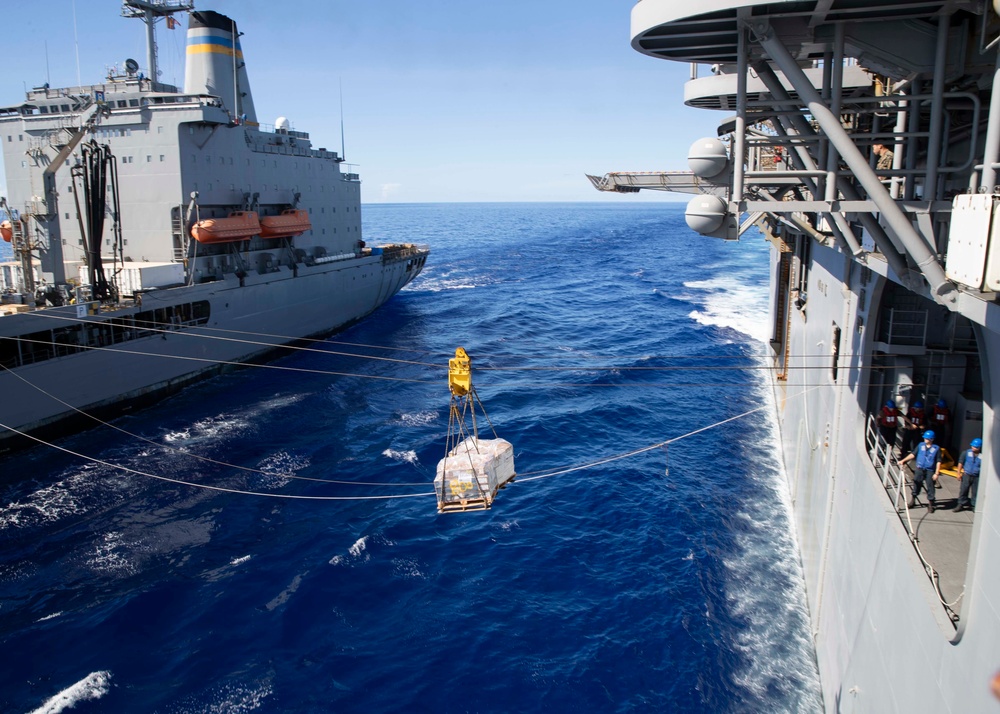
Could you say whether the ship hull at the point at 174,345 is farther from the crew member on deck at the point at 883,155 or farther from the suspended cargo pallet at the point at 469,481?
the crew member on deck at the point at 883,155

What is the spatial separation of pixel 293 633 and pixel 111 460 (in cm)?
1233

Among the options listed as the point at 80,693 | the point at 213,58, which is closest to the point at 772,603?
the point at 80,693

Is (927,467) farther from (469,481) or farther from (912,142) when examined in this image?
(469,481)

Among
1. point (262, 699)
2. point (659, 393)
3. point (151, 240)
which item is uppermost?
point (151, 240)

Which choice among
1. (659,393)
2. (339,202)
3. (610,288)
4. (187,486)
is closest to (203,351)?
(187,486)

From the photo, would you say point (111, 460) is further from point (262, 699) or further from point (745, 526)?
point (745, 526)

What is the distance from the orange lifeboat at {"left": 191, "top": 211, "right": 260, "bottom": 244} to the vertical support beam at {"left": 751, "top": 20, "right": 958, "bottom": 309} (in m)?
28.4

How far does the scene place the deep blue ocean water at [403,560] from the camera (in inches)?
502

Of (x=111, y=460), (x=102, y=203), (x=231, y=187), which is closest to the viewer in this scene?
(x=111, y=460)

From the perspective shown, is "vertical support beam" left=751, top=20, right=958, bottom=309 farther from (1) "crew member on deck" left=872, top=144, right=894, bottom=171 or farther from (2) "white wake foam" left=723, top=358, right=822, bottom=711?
(2) "white wake foam" left=723, top=358, right=822, bottom=711

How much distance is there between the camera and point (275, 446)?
23.5m

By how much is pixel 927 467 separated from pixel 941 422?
1.47 meters

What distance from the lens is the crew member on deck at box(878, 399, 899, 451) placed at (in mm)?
10742

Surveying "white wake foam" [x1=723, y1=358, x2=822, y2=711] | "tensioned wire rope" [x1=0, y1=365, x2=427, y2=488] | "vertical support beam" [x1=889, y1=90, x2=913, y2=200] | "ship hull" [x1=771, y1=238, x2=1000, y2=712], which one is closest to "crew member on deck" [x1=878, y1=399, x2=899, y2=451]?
"ship hull" [x1=771, y1=238, x2=1000, y2=712]
